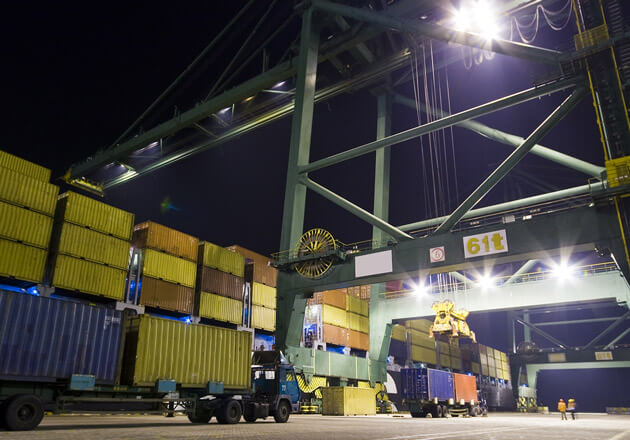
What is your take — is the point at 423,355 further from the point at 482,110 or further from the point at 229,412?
the point at 229,412

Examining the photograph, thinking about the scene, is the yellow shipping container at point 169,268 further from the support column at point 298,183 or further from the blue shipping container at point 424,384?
the blue shipping container at point 424,384

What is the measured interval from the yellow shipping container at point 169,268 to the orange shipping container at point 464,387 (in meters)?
16.4

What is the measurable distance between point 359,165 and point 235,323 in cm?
2445

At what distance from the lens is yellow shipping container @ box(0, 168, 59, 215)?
63.1ft

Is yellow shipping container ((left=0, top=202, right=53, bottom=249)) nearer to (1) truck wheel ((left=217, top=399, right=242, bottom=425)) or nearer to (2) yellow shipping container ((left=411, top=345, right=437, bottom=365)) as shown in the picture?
(1) truck wheel ((left=217, top=399, right=242, bottom=425))

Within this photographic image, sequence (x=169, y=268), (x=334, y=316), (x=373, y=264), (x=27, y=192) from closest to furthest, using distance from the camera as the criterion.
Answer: (x=27, y=192) → (x=373, y=264) → (x=169, y=268) → (x=334, y=316)


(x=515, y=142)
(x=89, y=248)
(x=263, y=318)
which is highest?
(x=515, y=142)

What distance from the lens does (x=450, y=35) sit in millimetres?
22312

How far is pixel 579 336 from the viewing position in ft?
215

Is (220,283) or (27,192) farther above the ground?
(27,192)

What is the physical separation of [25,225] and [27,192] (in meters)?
1.55

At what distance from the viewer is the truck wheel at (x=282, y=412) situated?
15.2 meters

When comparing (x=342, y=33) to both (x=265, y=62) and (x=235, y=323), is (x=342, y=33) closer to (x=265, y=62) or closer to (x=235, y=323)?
(x=265, y=62)

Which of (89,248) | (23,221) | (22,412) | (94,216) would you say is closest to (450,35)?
(94,216)
